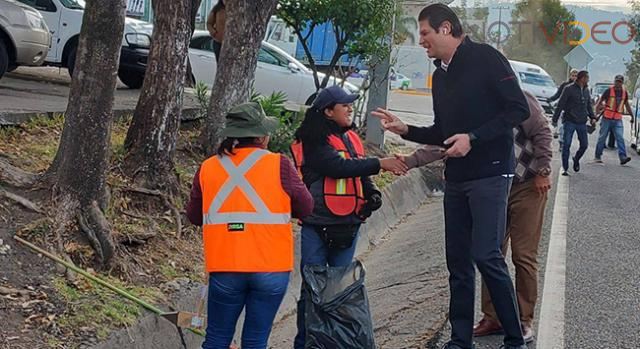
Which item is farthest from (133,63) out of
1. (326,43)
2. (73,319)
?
(326,43)

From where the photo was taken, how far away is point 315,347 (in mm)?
5109

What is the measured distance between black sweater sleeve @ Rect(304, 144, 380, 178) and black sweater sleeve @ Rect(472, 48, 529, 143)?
0.69m

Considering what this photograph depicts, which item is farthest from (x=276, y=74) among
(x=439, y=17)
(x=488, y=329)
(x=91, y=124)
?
(x=439, y=17)

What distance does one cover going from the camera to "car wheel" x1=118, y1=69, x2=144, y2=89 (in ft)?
51.7

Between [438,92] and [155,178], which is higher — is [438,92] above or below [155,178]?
above

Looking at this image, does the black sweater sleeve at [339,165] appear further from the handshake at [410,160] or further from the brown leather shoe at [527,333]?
the brown leather shoe at [527,333]

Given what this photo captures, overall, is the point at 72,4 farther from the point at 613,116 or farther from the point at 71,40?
the point at 613,116

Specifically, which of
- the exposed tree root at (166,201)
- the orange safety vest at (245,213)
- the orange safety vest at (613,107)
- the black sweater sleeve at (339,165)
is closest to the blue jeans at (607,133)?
the orange safety vest at (613,107)

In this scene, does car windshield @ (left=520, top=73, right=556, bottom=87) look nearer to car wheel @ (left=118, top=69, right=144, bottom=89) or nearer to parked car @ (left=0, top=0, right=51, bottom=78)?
car wheel @ (left=118, top=69, right=144, bottom=89)

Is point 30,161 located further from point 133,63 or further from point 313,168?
point 133,63

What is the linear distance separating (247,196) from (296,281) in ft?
11.8

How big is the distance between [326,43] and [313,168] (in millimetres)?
21684

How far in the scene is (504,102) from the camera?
5.30m

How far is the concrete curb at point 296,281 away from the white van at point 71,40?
16.2 ft
